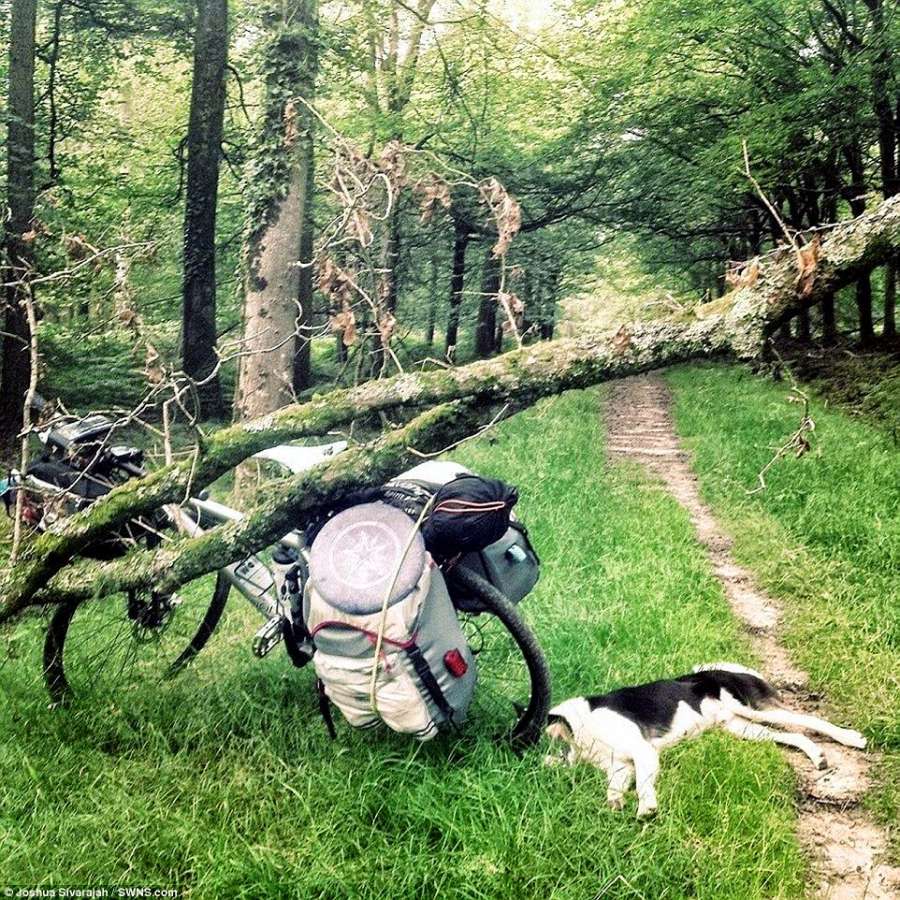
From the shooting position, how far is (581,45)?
13.9m

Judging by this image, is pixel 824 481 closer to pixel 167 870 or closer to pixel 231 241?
pixel 167 870

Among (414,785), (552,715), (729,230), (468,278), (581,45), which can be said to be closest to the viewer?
(414,785)

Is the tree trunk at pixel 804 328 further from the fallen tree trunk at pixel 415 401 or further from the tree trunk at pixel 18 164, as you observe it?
the fallen tree trunk at pixel 415 401

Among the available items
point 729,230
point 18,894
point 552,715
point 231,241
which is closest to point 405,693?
point 552,715

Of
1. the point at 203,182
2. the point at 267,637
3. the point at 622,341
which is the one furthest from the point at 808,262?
the point at 203,182

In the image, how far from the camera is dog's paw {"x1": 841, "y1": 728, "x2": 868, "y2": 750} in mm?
3779

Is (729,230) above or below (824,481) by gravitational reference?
above

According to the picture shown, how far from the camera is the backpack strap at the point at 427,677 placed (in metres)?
2.89

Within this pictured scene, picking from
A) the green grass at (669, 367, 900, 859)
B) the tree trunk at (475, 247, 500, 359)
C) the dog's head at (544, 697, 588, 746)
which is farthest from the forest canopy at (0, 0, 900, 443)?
the dog's head at (544, 697, 588, 746)

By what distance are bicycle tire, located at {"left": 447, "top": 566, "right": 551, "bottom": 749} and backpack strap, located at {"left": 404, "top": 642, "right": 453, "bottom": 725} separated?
48 centimetres

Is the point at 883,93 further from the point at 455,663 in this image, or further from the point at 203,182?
the point at 455,663

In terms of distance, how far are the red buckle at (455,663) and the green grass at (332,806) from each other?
484 millimetres

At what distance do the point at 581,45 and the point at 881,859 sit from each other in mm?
13973

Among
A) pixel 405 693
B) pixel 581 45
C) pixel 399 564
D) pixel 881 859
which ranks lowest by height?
pixel 881 859
